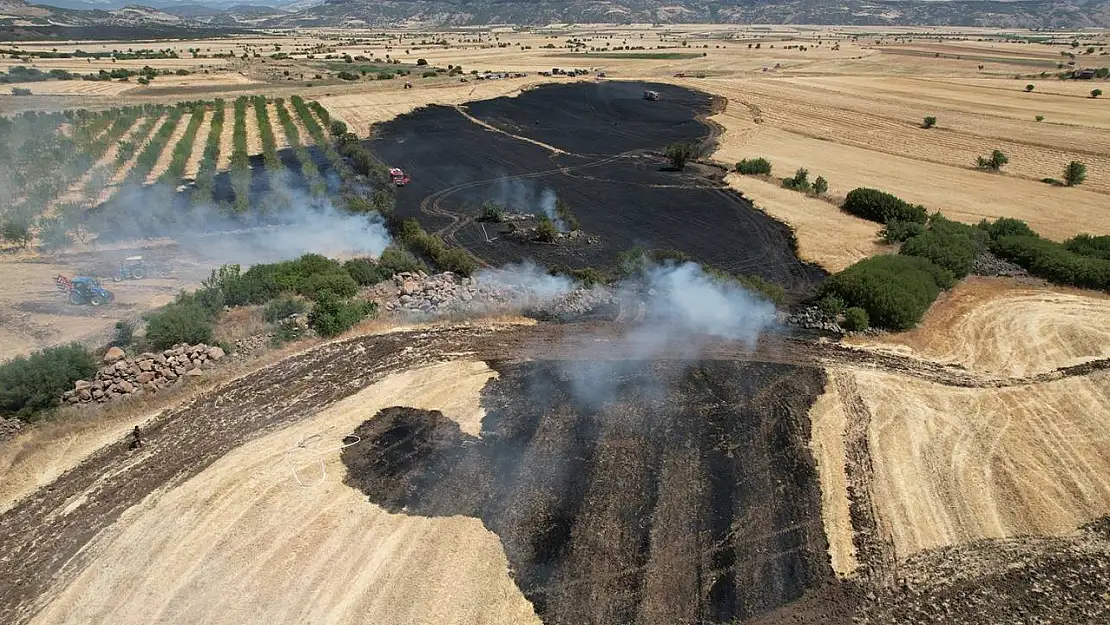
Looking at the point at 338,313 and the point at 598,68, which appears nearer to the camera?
the point at 338,313

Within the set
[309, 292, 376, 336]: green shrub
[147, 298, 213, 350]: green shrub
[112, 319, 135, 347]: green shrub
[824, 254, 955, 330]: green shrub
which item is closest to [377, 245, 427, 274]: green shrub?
→ [309, 292, 376, 336]: green shrub

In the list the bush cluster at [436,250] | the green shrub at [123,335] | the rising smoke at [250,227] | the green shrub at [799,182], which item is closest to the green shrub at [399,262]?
the bush cluster at [436,250]

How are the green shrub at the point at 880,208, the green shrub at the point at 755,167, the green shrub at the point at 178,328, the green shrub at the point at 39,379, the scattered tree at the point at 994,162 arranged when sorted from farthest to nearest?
the scattered tree at the point at 994,162, the green shrub at the point at 755,167, the green shrub at the point at 880,208, the green shrub at the point at 178,328, the green shrub at the point at 39,379

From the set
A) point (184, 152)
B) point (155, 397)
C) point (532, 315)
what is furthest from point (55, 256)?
point (532, 315)

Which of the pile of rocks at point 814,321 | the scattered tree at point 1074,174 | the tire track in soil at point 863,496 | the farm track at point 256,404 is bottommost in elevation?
the tire track in soil at point 863,496

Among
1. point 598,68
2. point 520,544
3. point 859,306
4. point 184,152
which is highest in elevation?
point 598,68

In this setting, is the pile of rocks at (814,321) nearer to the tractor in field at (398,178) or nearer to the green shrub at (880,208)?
the green shrub at (880,208)

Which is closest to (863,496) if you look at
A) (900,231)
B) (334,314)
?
(334,314)

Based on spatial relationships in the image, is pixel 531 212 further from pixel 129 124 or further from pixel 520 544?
pixel 129 124
